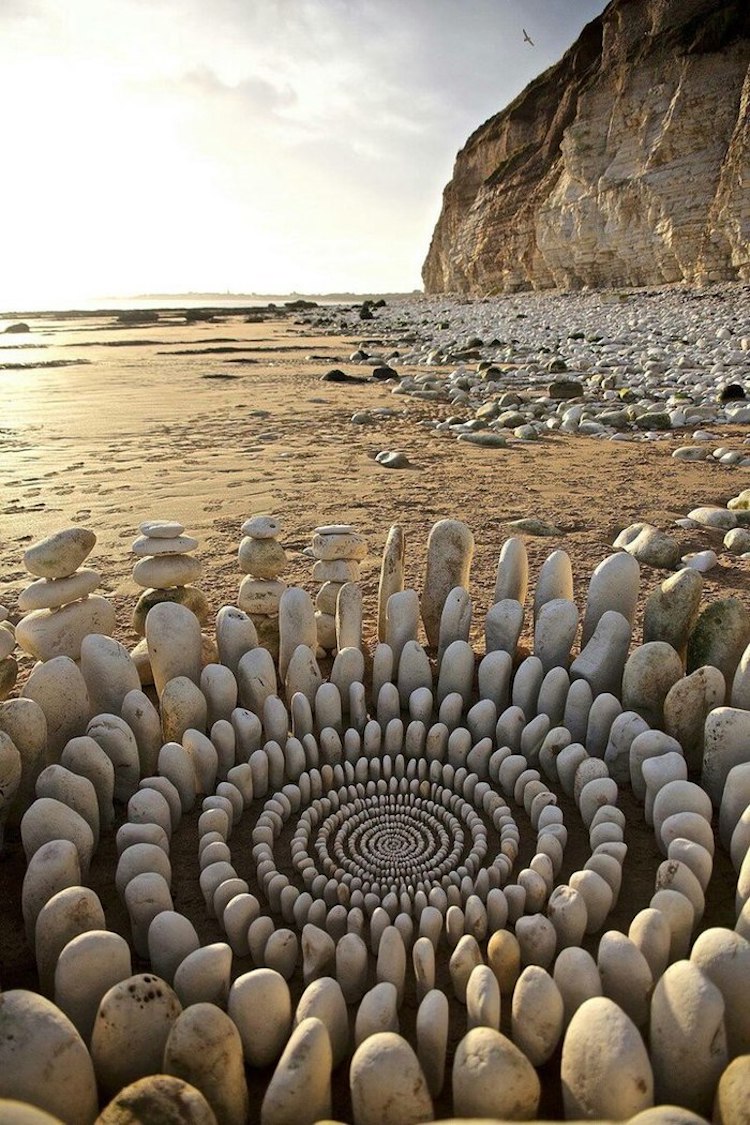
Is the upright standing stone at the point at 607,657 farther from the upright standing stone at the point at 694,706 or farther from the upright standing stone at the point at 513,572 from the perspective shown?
the upright standing stone at the point at 513,572

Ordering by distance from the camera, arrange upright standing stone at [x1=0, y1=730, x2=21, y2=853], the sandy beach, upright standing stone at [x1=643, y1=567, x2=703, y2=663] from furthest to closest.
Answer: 1. the sandy beach
2. upright standing stone at [x1=643, y1=567, x2=703, y2=663]
3. upright standing stone at [x1=0, y1=730, x2=21, y2=853]

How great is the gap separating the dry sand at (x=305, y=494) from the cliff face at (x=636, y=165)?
19.1 meters

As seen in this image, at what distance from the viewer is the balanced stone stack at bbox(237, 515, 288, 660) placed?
3.36m

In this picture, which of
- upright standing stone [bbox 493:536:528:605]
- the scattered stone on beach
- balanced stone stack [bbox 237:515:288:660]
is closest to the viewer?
upright standing stone [bbox 493:536:528:605]

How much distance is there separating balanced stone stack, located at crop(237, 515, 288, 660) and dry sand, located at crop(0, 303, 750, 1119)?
56cm

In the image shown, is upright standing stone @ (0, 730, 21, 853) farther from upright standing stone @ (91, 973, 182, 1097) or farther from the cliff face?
the cliff face

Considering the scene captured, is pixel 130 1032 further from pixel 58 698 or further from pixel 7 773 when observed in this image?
pixel 58 698

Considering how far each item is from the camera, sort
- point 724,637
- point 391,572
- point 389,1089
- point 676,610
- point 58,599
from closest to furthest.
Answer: point 389,1089, point 724,637, point 676,610, point 58,599, point 391,572

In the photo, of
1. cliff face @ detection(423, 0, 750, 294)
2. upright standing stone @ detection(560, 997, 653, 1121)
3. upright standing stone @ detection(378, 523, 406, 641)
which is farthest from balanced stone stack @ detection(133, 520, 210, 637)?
cliff face @ detection(423, 0, 750, 294)

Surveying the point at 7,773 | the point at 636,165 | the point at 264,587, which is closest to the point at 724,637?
the point at 264,587

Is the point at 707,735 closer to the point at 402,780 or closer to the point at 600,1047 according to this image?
the point at 402,780

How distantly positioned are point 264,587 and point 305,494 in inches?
110

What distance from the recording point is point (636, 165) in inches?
1126

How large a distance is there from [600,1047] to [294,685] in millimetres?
1698
